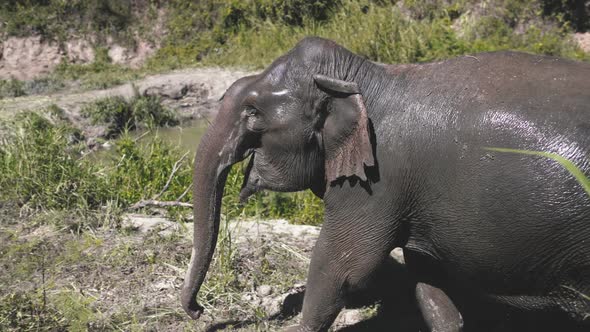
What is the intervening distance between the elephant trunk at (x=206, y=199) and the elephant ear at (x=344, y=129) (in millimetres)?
627

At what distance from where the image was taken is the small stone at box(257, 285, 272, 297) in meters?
5.39

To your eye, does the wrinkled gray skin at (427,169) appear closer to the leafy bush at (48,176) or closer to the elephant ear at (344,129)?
the elephant ear at (344,129)

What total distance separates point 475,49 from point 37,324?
10.5m

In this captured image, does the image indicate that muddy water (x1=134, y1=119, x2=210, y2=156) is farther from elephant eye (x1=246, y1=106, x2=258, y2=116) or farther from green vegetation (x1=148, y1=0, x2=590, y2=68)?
elephant eye (x1=246, y1=106, x2=258, y2=116)

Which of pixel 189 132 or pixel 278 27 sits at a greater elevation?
pixel 278 27

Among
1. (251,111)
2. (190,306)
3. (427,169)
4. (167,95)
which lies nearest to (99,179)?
(190,306)

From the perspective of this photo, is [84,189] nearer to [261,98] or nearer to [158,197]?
[158,197]

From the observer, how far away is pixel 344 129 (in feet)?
13.3

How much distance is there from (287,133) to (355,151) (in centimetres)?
43

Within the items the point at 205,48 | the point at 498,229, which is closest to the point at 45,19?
the point at 205,48

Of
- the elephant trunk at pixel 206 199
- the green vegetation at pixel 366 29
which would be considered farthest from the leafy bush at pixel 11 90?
the elephant trunk at pixel 206 199

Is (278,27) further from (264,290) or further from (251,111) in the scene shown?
(251,111)

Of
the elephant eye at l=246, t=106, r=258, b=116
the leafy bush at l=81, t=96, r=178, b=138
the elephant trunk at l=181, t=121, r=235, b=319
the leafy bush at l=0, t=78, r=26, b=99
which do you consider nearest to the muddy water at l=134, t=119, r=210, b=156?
the leafy bush at l=81, t=96, r=178, b=138

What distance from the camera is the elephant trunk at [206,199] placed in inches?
169
